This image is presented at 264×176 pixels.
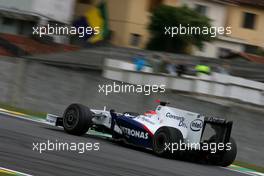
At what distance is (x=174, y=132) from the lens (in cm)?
1303

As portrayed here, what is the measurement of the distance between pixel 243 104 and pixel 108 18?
25.9 meters

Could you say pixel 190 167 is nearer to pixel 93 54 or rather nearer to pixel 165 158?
pixel 165 158

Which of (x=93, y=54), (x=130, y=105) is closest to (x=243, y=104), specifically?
(x=130, y=105)

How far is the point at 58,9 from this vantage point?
43.6m

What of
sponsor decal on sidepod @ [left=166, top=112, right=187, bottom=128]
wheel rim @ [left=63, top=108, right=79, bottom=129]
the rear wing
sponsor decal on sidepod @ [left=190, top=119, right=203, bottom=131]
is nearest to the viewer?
the rear wing

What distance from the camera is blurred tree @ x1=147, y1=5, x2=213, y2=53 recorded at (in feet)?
140

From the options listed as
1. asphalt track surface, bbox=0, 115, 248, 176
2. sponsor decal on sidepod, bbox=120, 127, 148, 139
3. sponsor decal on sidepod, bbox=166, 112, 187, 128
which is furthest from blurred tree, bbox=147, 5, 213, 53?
sponsor decal on sidepod, bbox=166, 112, 187, 128

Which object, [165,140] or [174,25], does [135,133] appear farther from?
[174,25]

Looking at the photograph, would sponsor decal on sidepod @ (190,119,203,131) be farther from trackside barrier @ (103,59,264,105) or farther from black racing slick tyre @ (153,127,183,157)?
trackside barrier @ (103,59,264,105)

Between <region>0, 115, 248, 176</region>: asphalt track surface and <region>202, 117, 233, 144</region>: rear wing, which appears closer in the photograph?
<region>0, 115, 248, 176</region>: asphalt track surface

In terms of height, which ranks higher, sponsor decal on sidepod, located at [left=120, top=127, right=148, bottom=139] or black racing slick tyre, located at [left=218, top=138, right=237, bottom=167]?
sponsor decal on sidepod, located at [left=120, top=127, right=148, bottom=139]

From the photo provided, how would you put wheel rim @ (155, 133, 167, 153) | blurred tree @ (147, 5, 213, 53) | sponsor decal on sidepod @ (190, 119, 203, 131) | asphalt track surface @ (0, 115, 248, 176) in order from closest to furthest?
asphalt track surface @ (0, 115, 248, 176) < wheel rim @ (155, 133, 167, 153) < sponsor decal on sidepod @ (190, 119, 203, 131) < blurred tree @ (147, 5, 213, 53)

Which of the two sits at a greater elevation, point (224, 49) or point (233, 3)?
point (233, 3)

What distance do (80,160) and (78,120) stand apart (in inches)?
124
